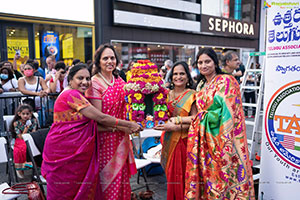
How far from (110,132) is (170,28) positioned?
11330mm

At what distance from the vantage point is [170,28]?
13.1 metres

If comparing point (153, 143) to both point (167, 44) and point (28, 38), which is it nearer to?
point (28, 38)

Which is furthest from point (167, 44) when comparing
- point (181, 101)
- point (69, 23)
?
point (181, 101)

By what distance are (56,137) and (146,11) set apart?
10759 mm

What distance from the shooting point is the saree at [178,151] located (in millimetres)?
2682

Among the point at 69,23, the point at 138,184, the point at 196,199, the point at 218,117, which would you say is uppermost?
the point at 69,23

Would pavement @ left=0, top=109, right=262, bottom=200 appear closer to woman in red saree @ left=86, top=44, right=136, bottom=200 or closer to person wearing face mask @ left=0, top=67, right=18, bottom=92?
woman in red saree @ left=86, top=44, right=136, bottom=200

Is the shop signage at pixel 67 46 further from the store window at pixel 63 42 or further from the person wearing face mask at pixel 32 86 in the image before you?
the person wearing face mask at pixel 32 86

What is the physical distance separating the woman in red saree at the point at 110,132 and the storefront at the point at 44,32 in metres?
7.30

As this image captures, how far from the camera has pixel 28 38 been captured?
9.02 m

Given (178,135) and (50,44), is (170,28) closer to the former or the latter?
(50,44)

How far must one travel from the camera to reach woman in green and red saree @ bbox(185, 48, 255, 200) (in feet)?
Answer: 7.81

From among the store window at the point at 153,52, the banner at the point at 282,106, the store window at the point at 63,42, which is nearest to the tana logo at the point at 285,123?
the banner at the point at 282,106

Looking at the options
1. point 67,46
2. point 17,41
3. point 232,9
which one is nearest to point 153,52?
point 67,46
